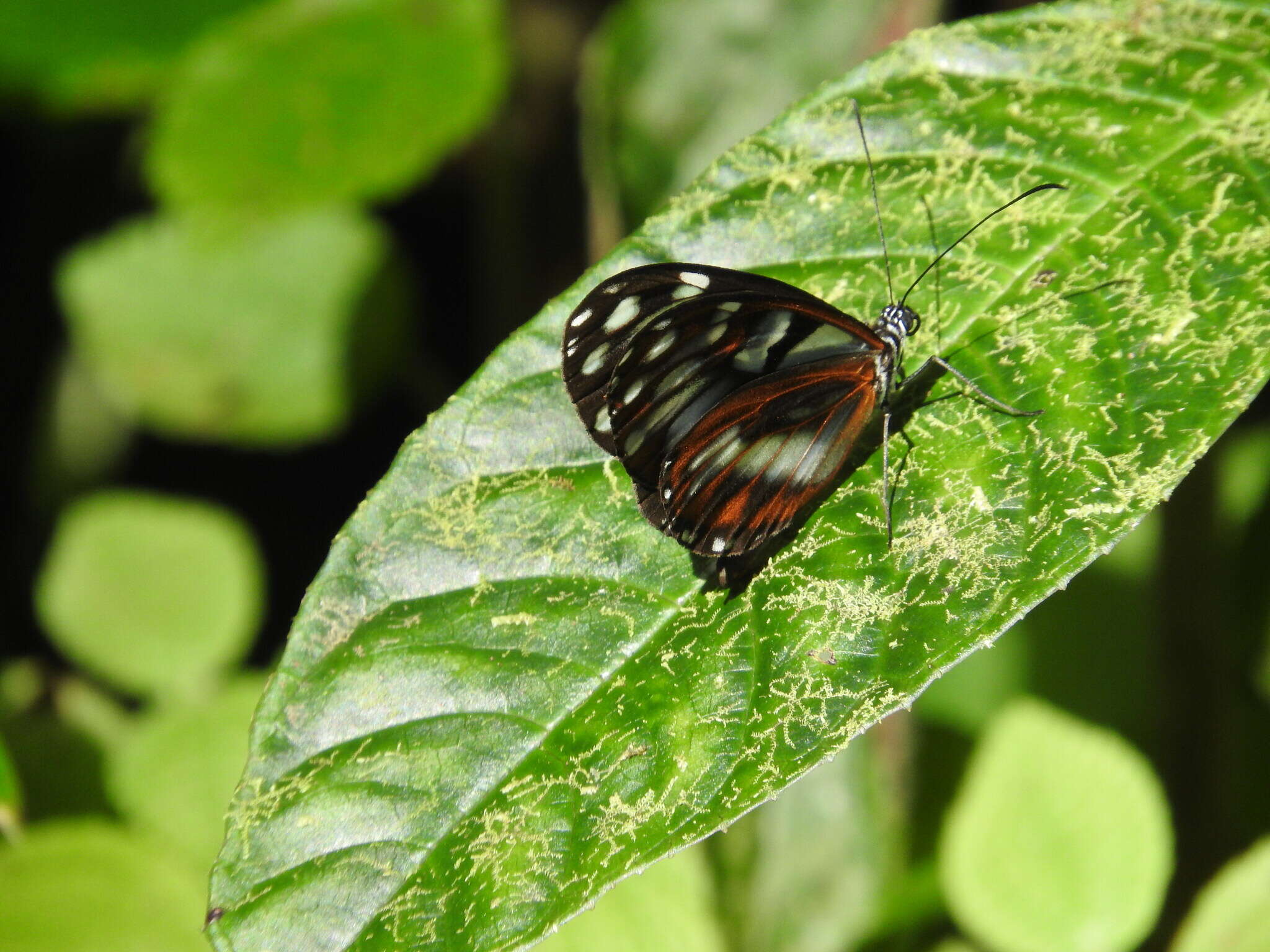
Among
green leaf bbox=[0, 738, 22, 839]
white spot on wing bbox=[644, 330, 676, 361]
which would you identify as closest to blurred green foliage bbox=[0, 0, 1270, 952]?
green leaf bbox=[0, 738, 22, 839]

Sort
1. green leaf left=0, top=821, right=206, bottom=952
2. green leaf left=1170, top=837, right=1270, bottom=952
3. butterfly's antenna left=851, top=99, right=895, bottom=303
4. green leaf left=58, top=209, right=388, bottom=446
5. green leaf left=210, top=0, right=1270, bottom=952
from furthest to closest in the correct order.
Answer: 1. green leaf left=58, top=209, right=388, bottom=446
2. green leaf left=0, top=821, right=206, bottom=952
3. green leaf left=1170, top=837, right=1270, bottom=952
4. butterfly's antenna left=851, top=99, right=895, bottom=303
5. green leaf left=210, top=0, right=1270, bottom=952

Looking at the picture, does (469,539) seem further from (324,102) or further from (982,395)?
(324,102)

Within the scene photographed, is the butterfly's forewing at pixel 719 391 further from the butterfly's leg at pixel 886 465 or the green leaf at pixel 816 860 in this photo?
the green leaf at pixel 816 860

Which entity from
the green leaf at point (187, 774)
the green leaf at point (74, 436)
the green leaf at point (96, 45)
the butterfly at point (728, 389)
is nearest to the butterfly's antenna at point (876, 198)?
the butterfly at point (728, 389)

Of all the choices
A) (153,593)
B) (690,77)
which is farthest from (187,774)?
(690,77)

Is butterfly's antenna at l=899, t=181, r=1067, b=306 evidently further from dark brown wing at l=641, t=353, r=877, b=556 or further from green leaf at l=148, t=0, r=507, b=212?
green leaf at l=148, t=0, r=507, b=212
